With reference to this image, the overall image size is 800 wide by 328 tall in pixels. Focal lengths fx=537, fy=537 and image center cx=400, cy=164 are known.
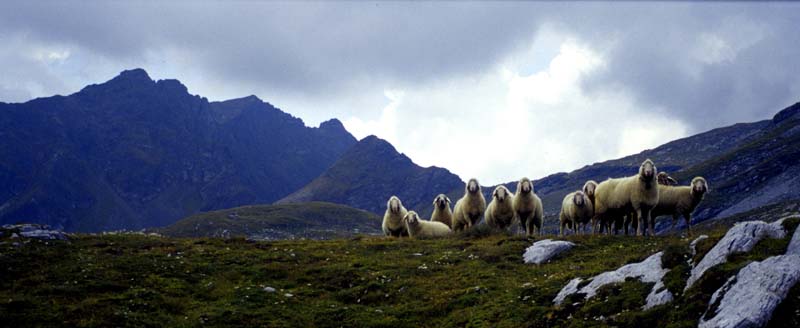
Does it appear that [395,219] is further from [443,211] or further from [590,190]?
[590,190]

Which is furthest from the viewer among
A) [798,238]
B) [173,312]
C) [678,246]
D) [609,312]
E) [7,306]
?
[173,312]

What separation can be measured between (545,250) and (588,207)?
375 inches

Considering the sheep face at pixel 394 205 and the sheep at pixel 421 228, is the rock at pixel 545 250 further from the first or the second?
the sheep face at pixel 394 205

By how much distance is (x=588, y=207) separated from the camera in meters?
32.2

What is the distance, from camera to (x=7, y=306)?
1670 centimetres

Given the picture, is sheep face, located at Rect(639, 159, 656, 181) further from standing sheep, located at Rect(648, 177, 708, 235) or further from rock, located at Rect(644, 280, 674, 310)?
rock, located at Rect(644, 280, 674, 310)

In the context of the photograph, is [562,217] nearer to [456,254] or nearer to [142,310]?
[456,254]

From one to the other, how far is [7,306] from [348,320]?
10583mm

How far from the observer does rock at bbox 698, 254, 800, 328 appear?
Result: 1043cm

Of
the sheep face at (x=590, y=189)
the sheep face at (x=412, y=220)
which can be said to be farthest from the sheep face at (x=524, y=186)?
the sheep face at (x=412, y=220)

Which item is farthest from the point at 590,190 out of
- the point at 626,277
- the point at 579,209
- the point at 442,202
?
the point at 626,277

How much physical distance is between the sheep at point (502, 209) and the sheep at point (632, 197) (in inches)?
203

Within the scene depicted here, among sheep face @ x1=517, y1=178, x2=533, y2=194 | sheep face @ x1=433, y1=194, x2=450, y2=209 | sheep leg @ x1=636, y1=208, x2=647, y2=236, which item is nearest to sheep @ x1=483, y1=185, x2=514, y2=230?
sheep face @ x1=517, y1=178, x2=533, y2=194

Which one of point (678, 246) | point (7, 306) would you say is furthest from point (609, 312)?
point (7, 306)
